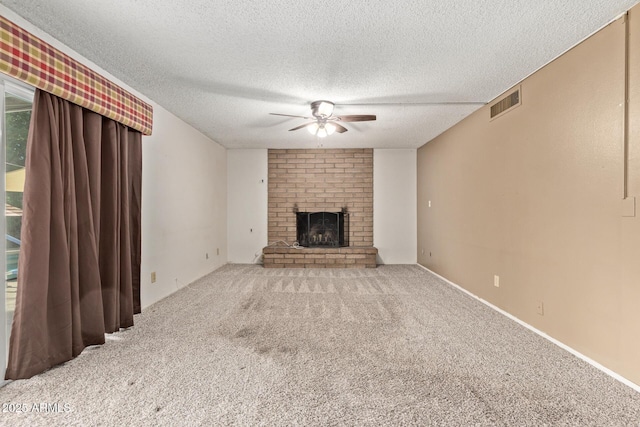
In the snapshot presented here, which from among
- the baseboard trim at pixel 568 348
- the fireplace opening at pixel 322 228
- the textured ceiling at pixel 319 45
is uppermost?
the textured ceiling at pixel 319 45

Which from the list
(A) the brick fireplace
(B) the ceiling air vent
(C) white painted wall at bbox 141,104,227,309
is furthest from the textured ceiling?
(A) the brick fireplace

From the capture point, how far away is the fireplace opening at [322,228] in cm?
626

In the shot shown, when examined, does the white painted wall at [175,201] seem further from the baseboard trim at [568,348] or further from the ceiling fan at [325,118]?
the baseboard trim at [568,348]

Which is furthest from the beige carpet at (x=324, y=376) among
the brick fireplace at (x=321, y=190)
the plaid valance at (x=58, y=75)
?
the brick fireplace at (x=321, y=190)

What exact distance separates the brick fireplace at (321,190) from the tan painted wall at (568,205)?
2575mm

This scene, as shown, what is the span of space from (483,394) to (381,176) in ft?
15.9

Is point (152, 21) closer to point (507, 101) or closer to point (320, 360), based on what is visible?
point (320, 360)

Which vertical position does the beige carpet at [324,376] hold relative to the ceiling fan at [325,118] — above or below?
below

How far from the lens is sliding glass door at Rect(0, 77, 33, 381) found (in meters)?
1.90

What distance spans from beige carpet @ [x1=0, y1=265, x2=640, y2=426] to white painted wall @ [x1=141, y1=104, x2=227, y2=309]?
2.17 feet

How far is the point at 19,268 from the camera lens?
6.19 feet

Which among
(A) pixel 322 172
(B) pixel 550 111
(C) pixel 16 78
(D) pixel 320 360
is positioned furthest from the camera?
(A) pixel 322 172

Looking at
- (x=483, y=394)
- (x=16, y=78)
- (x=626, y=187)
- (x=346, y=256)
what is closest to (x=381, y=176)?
(x=346, y=256)

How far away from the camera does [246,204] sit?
631 centimetres
